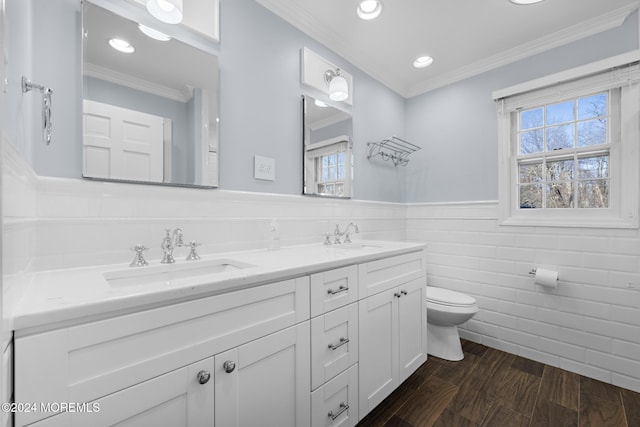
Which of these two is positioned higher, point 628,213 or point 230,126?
point 230,126

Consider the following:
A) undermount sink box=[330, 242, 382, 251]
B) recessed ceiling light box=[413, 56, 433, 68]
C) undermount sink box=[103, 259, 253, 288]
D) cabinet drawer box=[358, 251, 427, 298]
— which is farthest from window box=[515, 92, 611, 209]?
undermount sink box=[103, 259, 253, 288]

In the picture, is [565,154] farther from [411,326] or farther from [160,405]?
[160,405]

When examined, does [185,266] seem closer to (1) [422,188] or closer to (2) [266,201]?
(2) [266,201]

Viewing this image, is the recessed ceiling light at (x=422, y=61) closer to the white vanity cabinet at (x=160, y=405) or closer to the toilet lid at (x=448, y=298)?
the toilet lid at (x=448, y=298)

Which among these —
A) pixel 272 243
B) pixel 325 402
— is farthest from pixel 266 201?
pixel 325 402

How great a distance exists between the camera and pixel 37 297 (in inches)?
26.8

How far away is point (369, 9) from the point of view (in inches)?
72.1

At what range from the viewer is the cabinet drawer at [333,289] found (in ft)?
3.81

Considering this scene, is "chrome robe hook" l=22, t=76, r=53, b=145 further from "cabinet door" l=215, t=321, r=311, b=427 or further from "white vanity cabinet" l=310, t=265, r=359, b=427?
"white vanity cabinet" l=310, t=265, r=359, b=427

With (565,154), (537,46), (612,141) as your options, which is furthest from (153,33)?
(612,141)

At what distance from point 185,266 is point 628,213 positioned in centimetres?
270

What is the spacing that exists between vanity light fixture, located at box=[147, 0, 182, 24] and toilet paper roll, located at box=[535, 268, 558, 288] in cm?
272

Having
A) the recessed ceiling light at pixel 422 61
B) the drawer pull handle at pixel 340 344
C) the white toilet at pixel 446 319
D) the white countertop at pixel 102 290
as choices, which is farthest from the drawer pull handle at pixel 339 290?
the recessed ceiling light at pixel 422 61

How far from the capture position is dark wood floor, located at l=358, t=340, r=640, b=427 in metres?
1.50
